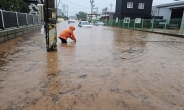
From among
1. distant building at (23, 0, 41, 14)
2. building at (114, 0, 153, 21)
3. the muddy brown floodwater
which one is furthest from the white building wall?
the muddy brown floodwater

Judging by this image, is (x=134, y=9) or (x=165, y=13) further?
(x=134, y=9)

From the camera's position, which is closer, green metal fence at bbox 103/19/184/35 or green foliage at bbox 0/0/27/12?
green foliage at bbox 0/0/27/12

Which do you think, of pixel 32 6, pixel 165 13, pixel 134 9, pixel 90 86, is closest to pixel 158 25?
pixel 165 13

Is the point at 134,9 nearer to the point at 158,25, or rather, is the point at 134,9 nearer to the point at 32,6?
the point at 158,25

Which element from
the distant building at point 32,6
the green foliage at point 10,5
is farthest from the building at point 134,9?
the green foliage at point 10,5

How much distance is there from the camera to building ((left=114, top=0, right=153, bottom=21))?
32094 millimetres

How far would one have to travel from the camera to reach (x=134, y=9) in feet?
106

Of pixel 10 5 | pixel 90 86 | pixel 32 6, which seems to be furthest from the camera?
pixel 32 6

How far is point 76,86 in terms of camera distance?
3.20 m

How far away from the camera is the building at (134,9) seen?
105ft

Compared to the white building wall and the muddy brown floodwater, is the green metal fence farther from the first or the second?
the muddy brown floodwater

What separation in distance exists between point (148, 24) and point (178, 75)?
21749 mm

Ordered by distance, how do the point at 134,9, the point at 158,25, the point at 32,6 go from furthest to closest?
the point at 134,9 < the point at 158,25 < the point at 32,6

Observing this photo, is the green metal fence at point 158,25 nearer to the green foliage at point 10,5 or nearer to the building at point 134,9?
the building at point 134,9
